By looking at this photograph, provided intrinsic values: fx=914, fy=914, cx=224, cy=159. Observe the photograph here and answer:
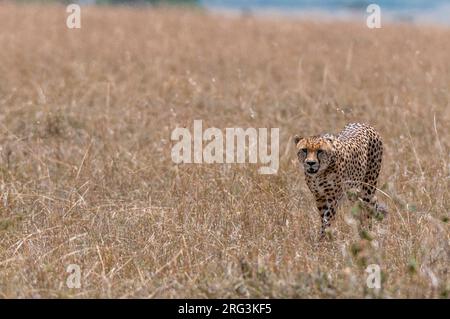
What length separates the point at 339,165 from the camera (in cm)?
490

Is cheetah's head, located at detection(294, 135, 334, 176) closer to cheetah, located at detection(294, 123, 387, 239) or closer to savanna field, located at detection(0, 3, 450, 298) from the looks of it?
cheetah, located at detection(294, 123, 387, 239)

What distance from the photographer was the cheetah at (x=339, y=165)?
4.72m

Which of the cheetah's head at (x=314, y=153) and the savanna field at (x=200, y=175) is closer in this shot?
the savanna field at (x=200, y=175)

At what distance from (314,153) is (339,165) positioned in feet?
0.84

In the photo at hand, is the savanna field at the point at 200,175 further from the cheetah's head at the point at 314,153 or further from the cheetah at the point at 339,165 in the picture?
the cheetah's head at the point at 314,153

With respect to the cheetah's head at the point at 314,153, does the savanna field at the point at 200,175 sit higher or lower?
lower

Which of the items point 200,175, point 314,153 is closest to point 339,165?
point 314,153

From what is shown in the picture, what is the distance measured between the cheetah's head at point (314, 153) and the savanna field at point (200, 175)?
363 mm

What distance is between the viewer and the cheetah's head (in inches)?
185

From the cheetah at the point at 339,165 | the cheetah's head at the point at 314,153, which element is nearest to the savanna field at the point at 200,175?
the cheetah at the point at 339,165

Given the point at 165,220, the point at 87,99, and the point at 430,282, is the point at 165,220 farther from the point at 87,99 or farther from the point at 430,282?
the point at 87,99

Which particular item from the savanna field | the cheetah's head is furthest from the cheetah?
the savanna field

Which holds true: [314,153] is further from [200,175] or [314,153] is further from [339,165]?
[200,175]
